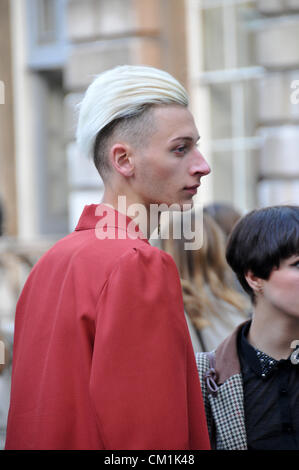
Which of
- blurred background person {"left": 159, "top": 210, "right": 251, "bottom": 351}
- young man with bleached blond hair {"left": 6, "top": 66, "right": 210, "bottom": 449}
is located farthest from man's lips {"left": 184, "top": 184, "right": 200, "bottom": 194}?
blurred background person {"left": 159, "top": 210, "right": 251, "bottom": 351}

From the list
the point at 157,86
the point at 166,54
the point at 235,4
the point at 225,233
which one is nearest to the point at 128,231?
the point at 157,86

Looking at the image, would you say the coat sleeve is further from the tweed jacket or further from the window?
the window

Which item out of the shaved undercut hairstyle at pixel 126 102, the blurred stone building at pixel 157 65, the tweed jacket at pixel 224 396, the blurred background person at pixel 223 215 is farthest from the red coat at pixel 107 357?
the blurred stone building at pixel 157 65

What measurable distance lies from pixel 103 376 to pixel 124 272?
252mm

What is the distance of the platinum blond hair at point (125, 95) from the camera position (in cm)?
209

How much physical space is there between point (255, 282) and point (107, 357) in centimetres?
85

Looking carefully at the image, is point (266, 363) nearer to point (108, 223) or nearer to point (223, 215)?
point (108, 223)

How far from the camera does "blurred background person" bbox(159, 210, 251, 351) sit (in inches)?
135

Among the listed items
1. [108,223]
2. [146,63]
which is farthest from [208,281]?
[146,63]

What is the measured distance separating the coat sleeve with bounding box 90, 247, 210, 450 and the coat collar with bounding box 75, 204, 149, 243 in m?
0.18

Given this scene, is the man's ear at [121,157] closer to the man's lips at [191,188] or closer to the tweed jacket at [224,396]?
the man's lips at [191,188]

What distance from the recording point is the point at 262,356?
7.83ft

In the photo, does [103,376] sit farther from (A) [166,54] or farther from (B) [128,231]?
(A) [166,54]

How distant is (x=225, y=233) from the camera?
4.27m
